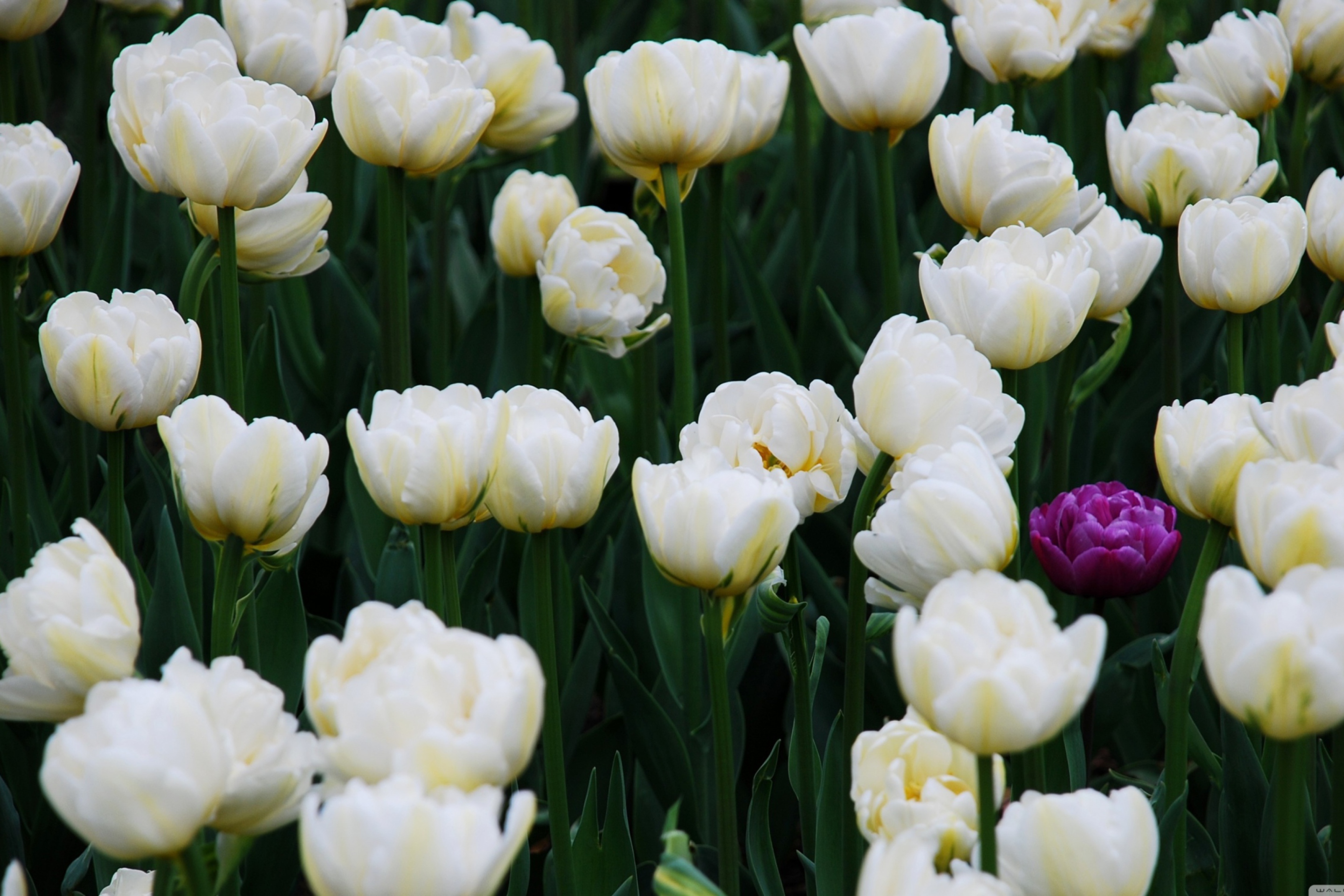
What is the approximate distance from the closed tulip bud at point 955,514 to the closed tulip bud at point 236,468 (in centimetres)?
44

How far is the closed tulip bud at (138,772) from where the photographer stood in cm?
65

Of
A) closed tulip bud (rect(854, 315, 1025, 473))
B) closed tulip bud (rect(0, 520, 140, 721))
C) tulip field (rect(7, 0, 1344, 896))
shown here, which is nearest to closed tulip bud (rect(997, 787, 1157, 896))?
tulip field (rect(7, 0, 1344, 896))

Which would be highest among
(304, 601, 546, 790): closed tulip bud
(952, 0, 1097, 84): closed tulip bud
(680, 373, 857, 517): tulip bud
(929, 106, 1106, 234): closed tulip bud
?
(952, 0, 1097, 84): closed tulip bud

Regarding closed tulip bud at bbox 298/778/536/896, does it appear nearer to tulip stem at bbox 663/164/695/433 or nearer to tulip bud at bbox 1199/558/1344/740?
tulip bud at bbox 1199/558/1344/740

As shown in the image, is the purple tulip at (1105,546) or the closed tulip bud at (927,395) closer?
the closed tulip bud at (927,395)

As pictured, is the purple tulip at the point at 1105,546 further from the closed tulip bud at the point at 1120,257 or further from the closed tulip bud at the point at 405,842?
the closed tulip bud at the point at 405,842

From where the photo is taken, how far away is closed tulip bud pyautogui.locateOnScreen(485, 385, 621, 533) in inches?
39.1

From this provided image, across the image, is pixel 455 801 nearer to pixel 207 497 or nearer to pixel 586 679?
pixel 207 497

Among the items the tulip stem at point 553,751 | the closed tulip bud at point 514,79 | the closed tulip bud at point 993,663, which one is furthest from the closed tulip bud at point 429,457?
the closed tulip bud at point 514,79

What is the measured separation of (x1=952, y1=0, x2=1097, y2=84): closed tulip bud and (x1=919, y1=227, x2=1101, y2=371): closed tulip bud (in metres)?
0.61

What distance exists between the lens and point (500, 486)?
3.29 feet

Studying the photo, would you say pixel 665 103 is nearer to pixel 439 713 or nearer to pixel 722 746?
pixel 722 746

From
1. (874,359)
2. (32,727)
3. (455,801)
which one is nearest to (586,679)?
(32,727)

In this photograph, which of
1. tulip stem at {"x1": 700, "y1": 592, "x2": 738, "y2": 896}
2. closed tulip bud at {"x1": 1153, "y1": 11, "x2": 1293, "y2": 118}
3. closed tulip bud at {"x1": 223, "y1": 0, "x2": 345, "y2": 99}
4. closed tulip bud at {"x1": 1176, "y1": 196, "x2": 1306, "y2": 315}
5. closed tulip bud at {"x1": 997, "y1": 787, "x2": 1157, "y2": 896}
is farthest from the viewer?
closed tulip bud at {"x1": 1153, "y1": 11, "x2": 1293, "y2": 118}
